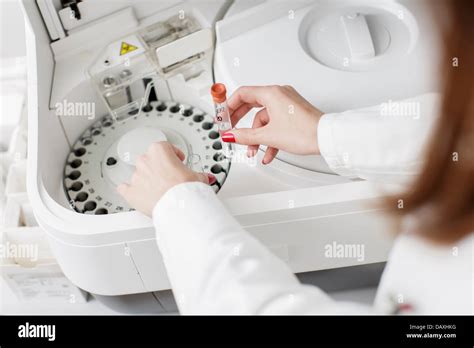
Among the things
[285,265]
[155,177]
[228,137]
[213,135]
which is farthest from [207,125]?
[285,265]

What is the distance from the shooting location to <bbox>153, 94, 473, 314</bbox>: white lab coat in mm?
625

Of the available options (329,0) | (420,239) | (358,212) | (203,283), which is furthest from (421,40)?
(203,283)

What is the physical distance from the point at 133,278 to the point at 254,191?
0.71 feet

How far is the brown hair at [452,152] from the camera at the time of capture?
54 centimetres

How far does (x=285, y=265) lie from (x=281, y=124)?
0.22 meters

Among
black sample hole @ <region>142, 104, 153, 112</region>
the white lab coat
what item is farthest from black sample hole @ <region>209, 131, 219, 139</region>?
the white lab coat

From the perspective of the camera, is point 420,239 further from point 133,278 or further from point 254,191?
point 133,278

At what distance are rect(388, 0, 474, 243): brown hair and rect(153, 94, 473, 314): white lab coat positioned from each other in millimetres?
28

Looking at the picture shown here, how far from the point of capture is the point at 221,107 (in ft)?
2.77

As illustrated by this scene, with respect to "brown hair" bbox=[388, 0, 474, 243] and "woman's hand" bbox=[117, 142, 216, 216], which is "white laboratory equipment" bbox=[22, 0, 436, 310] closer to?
"woman's hand" bbox=[117, 142, 216, 216]

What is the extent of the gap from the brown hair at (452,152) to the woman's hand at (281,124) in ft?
0.71

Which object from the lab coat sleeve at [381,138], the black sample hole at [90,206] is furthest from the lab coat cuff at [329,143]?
the black sample hole at [90,206]

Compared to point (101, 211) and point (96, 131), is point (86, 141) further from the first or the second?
point (101, 211)

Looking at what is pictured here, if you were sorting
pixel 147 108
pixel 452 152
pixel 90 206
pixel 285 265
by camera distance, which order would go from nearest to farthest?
pixel 452 152 < pixel 285 265 < pixel 90 206 < pixel 147 108
